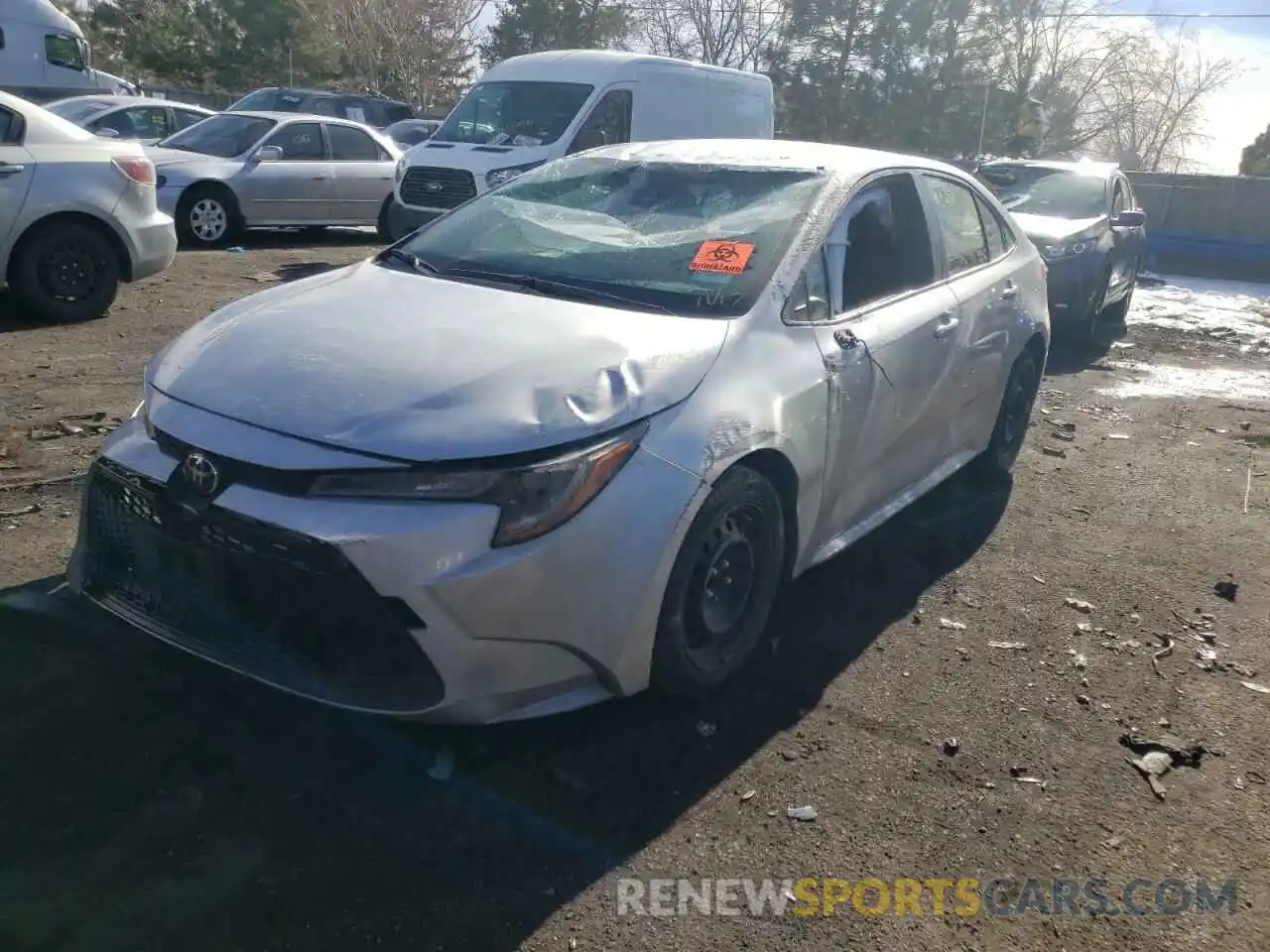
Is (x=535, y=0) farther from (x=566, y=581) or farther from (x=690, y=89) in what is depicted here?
(x=566, y=581)

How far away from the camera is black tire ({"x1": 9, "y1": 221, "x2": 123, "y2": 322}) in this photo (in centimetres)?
765

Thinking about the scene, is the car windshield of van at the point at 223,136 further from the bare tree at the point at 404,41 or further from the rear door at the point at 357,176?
the bare tree at the point at 404,41

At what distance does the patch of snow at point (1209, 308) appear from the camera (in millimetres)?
12648

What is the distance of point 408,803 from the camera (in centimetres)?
291

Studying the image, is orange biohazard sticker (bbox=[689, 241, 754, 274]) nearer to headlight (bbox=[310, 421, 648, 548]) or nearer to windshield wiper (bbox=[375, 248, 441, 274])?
windshield wiper (bbox=[375, 248, 441, 274])

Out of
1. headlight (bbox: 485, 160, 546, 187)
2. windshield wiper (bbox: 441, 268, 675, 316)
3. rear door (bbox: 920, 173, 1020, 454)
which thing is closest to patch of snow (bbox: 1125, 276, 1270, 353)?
headlight (bbox: 485, 160, 546, 187)

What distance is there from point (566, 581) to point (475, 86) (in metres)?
11.3

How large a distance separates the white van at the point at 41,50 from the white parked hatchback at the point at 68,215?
17395mm

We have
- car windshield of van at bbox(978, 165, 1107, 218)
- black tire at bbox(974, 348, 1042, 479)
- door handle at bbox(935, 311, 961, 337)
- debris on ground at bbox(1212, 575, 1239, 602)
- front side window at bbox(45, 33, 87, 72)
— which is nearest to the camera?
door handle at bbox(935, 311, 961, 337)

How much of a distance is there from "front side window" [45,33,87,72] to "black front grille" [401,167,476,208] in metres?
16.7

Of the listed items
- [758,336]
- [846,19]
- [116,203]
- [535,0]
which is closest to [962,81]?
[846,19]

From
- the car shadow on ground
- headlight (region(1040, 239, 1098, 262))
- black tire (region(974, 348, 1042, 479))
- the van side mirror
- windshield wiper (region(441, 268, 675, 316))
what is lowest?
the car shadow on ground

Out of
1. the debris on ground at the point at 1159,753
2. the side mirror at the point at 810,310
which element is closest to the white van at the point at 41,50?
the side mirror at the point at 810,310

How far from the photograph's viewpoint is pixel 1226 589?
186 inches
